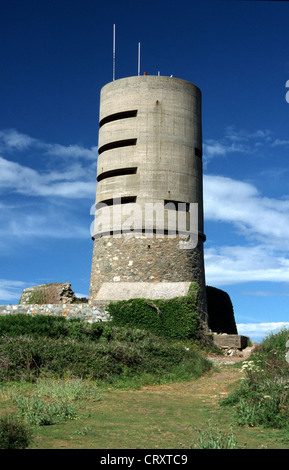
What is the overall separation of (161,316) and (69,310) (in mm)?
4675

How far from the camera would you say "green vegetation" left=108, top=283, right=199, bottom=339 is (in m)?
23.2

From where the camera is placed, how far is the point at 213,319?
34406 millimetres

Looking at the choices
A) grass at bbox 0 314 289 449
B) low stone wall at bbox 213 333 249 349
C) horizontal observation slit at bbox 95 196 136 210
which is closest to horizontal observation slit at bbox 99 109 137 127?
horizontal observation slit at bbox 95 196 136 210

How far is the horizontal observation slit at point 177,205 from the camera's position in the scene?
1094 inches

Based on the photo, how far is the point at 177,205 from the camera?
2822cm

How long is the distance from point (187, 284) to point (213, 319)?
10.1 m

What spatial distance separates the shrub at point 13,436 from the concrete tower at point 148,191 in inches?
720

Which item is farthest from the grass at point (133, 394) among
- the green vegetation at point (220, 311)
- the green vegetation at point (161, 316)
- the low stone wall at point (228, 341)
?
the green vegetation at point (220, 311)

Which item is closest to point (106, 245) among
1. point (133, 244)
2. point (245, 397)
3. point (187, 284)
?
point (133, 244)

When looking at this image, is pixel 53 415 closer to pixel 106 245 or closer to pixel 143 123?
pixel 106 245

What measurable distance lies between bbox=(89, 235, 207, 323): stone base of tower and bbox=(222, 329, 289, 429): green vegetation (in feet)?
43.5

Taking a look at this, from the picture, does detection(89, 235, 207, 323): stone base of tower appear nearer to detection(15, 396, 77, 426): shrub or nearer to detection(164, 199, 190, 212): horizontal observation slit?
detection(164, 199, 190, 212): horizontal observation slit

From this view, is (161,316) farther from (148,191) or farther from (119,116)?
(119,116)
